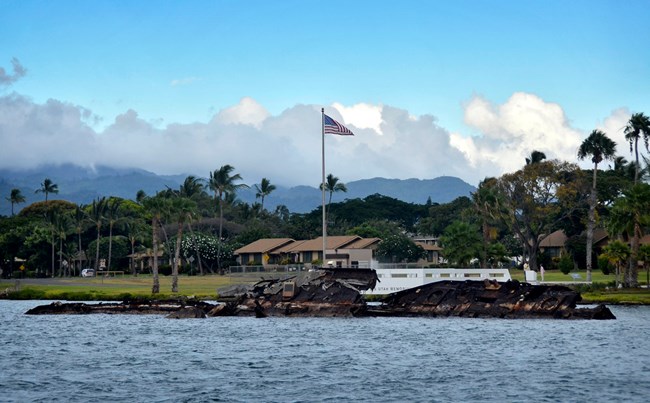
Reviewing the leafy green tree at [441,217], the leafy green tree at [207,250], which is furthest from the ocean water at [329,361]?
the leafy green tree at [441,217]

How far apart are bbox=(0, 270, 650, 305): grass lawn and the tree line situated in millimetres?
2959

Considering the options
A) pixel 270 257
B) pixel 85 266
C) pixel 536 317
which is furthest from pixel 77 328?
pixel 85 266

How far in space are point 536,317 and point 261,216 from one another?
134273 millimetres

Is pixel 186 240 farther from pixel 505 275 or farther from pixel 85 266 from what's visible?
pixel 505 275

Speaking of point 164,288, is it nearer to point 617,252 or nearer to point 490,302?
point 490,302

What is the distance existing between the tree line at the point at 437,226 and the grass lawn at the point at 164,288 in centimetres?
296

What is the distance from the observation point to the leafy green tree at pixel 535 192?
121 meters

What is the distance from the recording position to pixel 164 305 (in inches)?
3103

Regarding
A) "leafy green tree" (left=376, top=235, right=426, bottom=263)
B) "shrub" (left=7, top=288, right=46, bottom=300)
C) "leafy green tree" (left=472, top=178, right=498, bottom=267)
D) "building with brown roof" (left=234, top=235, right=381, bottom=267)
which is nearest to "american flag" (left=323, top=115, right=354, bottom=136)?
"shrub" (left=7, top=288, right=46, bottom=300)

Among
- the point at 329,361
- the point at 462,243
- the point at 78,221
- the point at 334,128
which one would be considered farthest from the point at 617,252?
the point at 78,221

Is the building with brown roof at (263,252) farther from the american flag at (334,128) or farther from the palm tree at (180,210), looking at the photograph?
the american flag at (334,128)

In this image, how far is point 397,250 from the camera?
454ft

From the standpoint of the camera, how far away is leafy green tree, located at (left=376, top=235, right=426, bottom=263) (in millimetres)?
137000

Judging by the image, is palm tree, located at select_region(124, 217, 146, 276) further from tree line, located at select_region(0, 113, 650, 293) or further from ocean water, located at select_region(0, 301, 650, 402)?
ocean water, located at select_region(0, 301, 650, 402)
